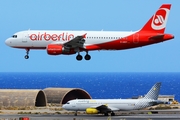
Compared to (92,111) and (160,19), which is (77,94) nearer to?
(92,111)

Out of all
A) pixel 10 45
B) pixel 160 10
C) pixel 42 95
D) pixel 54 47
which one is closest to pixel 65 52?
pixel 54 47

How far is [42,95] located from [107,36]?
45.5 metres

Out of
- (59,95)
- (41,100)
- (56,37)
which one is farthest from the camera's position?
(59,95)

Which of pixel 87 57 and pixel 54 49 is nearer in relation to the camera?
pixel 54 49

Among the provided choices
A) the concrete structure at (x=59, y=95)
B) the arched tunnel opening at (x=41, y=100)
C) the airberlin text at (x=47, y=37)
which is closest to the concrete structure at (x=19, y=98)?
the arched tunnel opening at (x=41, y=100)

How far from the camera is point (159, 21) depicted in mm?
108500

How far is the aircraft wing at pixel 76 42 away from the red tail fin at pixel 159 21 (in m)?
10.5

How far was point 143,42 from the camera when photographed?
103 meters

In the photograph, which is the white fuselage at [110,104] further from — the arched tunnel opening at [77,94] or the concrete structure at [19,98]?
the arched tunnel opening at [77,94]

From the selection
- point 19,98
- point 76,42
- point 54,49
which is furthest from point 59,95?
point 54,49

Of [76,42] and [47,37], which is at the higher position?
[47,37]

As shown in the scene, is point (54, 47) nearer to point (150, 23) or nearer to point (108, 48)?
point (108, 48)

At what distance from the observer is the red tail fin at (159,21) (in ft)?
351

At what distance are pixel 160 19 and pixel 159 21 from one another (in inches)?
25.9
